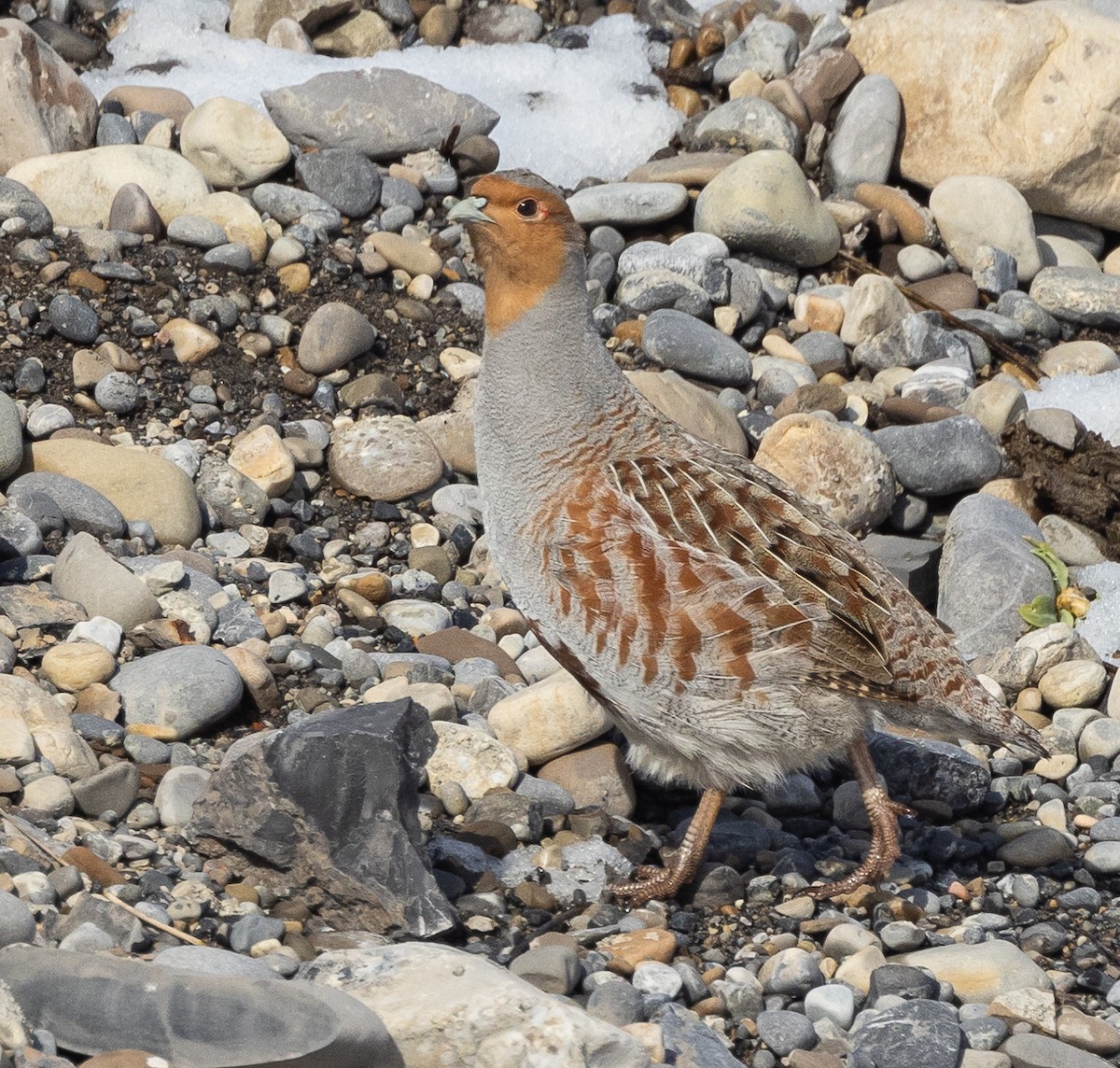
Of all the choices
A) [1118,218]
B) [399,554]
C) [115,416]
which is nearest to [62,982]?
[399,554]

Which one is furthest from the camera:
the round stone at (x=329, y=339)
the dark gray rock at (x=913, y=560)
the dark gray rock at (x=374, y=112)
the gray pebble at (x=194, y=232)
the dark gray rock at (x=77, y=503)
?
the dark gray rock at (x=374, y=112)

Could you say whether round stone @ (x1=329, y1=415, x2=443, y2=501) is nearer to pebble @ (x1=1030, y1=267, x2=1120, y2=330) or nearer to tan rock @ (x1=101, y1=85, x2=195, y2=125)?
tan rock @ (x1=101, y1=85, x2=195, y2=125)

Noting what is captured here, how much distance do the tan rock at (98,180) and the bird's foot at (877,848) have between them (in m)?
5.25

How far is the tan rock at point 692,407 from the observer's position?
7.86m

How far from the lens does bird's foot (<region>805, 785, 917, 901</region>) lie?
5512 millimetres

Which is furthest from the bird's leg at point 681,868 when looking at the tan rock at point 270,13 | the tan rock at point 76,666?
the tan rock at point 270,13

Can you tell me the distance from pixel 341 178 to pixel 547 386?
4.15 m

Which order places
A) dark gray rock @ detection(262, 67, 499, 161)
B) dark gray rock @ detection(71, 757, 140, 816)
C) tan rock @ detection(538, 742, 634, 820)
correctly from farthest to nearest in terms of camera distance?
dark gray rock @ detection(262, 67, 499, 161), tan rock @ detection(538, 742, 634, 820), dark gray rock @ detection(71, 757, 140, 816)

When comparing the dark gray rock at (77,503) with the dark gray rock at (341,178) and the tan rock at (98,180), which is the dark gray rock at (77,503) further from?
the dark gray rock at (341,178)

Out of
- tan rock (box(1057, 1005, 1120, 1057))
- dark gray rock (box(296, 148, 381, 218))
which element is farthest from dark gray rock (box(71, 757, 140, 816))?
dark gray rock (box(296, 148, 381, 218))

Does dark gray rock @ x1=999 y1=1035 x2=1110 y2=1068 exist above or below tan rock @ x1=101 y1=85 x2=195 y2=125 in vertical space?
below

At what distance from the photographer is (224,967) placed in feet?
13.6

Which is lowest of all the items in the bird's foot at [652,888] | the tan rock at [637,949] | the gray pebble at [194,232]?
the bird's foot at [652,888]

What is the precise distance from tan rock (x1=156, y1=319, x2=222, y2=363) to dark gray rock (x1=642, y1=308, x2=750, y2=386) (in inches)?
92.6
